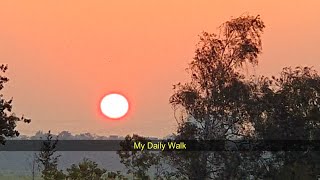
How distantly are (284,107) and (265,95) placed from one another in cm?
247

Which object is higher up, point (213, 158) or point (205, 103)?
point (205, 103)

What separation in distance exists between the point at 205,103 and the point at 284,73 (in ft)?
33.8

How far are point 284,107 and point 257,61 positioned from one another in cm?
624

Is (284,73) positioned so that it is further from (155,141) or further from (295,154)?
(155,141)

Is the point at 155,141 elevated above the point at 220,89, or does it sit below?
below

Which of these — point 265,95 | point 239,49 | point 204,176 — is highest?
point 239,49

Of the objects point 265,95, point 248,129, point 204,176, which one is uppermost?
point 265,95

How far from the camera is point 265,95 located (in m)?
49.9

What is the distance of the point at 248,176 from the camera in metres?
48.0

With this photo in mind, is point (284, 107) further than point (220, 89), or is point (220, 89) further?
point (284, 107)

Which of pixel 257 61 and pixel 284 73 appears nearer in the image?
pixel 257 61

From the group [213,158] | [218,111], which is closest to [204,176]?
[213,158]

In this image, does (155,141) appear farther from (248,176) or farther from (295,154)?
(295,154)

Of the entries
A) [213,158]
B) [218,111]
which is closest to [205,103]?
[218,111]
